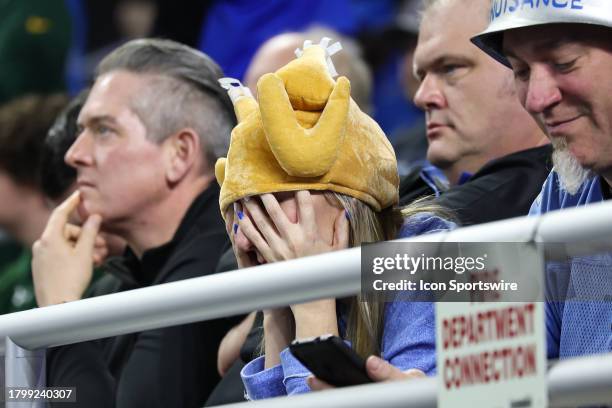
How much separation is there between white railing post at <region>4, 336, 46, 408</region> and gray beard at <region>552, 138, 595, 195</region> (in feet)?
3.22

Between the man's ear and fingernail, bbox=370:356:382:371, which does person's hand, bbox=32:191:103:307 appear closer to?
the man's ear

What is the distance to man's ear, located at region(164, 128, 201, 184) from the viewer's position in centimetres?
389

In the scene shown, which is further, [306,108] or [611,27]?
[306,108]

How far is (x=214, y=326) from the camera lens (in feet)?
11.7

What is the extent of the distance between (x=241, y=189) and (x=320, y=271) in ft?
2.37

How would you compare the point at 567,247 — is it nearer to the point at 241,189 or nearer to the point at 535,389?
the point at 535,389

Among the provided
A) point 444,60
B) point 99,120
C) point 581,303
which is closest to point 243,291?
point 581,303

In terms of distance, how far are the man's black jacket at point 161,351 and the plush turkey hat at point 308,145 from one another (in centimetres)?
78

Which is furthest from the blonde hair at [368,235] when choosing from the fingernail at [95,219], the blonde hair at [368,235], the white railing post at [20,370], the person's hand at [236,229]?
the fingernail at [95,219]

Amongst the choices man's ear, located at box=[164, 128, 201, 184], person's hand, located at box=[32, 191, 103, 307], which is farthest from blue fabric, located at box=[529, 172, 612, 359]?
person's hand, located at box=[32, 191, 103, 307]

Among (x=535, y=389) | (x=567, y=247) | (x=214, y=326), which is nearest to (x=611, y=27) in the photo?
(x=567, y=247)

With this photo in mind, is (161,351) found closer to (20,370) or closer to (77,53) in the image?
(20,370)

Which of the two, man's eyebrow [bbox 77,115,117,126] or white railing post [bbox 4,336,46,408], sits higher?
man's eyebrow [bbox 77,115,117,126]

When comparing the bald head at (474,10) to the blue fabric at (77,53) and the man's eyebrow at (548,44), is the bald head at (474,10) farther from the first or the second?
the blue fabric at (77,53)
